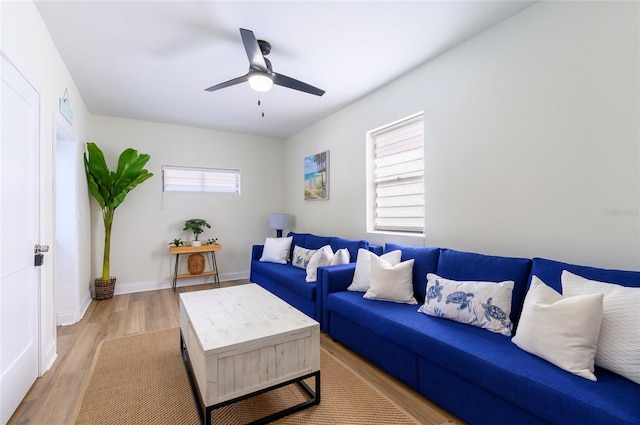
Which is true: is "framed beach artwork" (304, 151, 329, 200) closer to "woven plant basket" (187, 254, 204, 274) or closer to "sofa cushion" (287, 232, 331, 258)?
"sofa cushion" (287, 232, 331, 258)

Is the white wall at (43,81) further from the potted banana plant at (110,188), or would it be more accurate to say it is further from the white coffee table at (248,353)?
the potted banana plant at (110,188)

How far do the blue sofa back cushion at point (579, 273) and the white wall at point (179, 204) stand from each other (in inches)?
173

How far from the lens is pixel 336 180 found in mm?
4191

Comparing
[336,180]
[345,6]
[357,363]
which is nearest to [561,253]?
[357,363]

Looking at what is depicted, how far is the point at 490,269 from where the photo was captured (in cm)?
204

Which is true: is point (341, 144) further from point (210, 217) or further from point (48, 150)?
point (48, 150)

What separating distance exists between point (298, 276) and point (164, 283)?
2583 mm

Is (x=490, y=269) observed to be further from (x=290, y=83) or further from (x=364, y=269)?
(x=290, y=83)

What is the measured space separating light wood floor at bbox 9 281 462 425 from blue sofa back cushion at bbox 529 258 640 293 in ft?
3.20

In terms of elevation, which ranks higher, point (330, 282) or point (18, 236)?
point (18, 236)

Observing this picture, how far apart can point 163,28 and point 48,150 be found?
1.31 metres

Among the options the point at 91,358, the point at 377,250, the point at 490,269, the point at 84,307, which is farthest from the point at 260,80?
the point at 84,307

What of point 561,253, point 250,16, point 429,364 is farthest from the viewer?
point 250,16

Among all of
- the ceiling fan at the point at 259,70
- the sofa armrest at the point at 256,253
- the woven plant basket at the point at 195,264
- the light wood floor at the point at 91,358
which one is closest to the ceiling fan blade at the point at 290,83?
the ceiling fan at the point at 259,70
